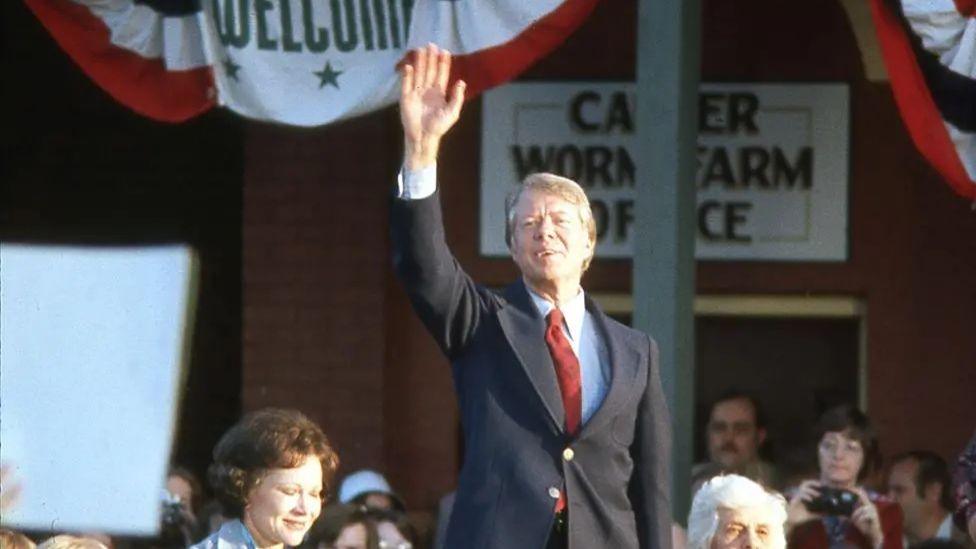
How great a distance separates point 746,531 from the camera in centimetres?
626

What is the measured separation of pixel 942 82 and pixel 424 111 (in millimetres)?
3727

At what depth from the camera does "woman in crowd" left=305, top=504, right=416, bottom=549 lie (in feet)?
24.5

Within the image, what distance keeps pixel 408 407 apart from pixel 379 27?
8.05ft

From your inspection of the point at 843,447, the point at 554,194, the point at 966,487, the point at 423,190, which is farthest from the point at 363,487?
the point at 423,190

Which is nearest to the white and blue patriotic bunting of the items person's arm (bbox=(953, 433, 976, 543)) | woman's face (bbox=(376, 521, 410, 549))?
woman's face (bbox=(376, 521, 410, 549))

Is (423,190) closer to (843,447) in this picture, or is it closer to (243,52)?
(843,447)

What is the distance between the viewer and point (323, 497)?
512 centimetres

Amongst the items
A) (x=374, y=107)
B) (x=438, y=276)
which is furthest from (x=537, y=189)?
(x=374, y=107)

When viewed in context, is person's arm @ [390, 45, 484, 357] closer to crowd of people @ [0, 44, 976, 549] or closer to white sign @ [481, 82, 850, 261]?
crowd of people @ [0, 44, 976, 549]

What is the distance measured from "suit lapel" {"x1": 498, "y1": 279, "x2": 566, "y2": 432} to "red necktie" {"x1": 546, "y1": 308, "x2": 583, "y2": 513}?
0.02 meters

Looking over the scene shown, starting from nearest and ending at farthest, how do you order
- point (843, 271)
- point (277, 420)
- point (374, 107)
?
point (277, 420)
point (374, 107)
point (843, 271)

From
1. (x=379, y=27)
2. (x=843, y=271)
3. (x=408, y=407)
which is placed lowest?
(x=408, y=407)

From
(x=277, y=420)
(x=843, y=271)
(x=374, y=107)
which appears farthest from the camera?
(x=843, y=271)

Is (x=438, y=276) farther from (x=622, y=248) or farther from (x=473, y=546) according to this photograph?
(x=622, y=248)
